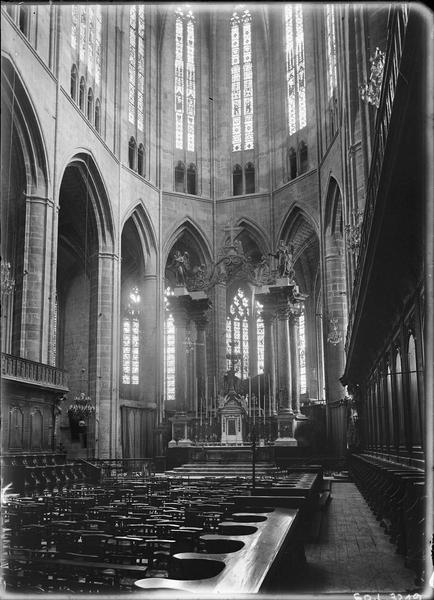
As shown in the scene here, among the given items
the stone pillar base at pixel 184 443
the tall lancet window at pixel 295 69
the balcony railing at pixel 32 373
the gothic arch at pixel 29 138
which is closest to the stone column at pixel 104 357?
the stone pillar base at pixel 184 443

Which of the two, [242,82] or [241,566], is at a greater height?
[242,82]

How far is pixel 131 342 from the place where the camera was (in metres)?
35.6

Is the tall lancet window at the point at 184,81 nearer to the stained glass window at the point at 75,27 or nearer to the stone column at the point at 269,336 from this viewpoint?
the stained glass window at the point at 75,27

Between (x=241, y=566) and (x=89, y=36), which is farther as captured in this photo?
(x=89, y=36)

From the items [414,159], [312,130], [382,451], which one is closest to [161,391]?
[312,130]

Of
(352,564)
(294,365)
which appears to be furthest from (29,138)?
(352,564)

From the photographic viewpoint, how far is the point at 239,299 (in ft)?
124

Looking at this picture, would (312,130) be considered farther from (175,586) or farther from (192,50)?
(175,586)

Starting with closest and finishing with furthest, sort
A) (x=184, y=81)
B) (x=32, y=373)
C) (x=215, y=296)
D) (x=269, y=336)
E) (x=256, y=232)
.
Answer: (x=32, y=373) → (x=269, y=336) → (x=215, y=296) → (x=256, y=232) → (x=184, y=81)

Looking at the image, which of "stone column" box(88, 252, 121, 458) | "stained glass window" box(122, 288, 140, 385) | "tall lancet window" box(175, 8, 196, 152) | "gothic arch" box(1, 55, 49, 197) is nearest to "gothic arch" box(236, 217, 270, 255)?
"tall lancet window" box(175, 8, 196, 152)

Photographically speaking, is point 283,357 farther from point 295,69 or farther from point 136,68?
point 136,68

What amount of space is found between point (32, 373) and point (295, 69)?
2210 centimetres

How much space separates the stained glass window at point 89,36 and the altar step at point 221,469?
1608 centimetres

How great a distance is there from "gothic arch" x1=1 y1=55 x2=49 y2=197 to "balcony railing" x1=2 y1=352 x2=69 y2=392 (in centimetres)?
583
